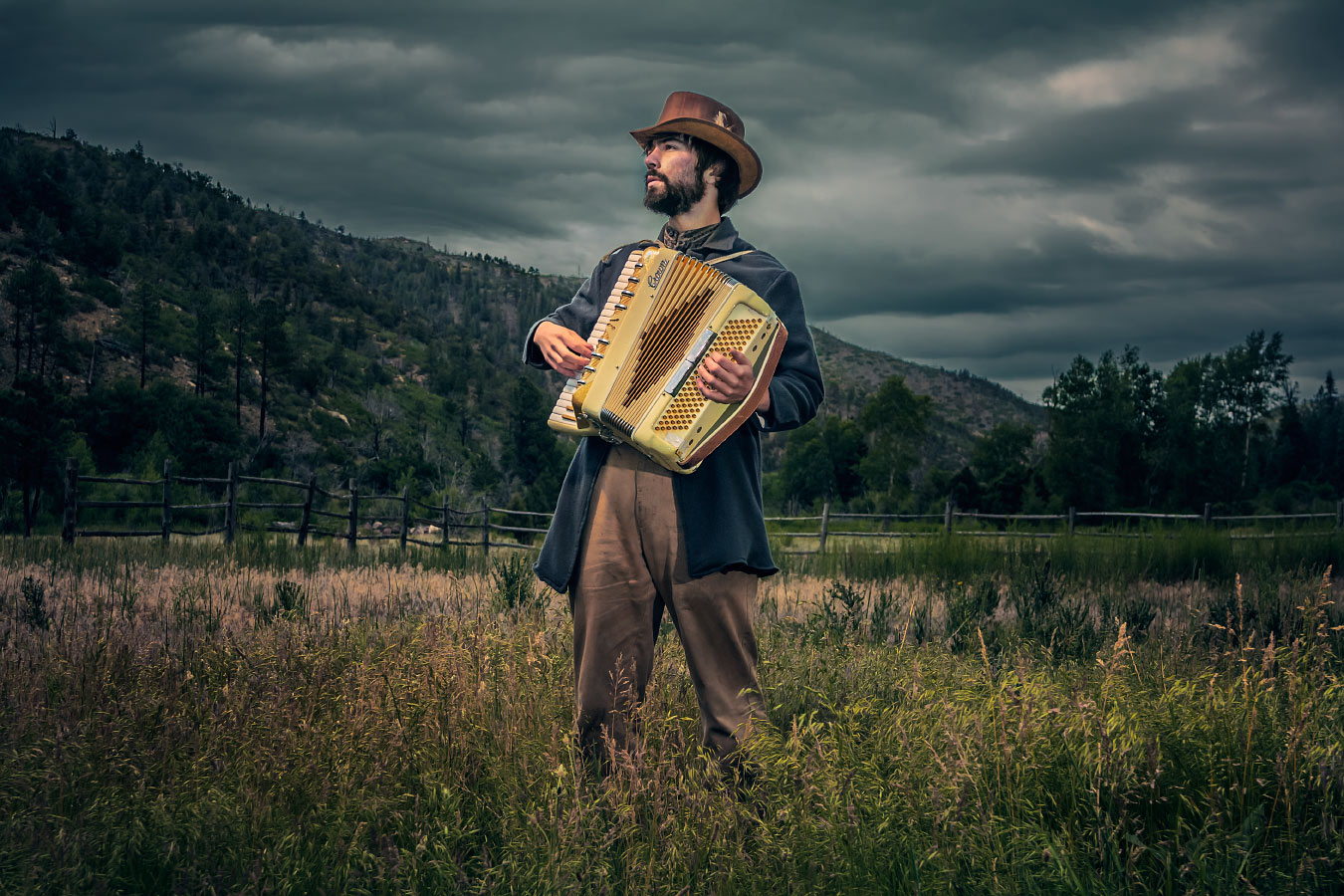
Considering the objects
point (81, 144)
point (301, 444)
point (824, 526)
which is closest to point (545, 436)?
point (301, 444)

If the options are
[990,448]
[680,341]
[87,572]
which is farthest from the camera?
[990,448]

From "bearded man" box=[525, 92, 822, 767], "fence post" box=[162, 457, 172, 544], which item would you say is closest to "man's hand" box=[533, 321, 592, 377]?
"bearded man" box=[525, 92, 822, 767]

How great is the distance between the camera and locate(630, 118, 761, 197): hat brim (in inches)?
126

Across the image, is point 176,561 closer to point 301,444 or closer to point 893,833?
point 893,833

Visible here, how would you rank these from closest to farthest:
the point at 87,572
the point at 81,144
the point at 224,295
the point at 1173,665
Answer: the point at 1173,665 → the point at 87,572 → the point at 224,295 → the point at 81,144

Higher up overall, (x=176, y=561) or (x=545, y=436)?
(x=545, y=436)

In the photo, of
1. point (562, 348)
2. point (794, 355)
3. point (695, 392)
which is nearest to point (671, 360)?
point (695, 392)

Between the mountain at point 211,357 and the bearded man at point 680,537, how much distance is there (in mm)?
24757

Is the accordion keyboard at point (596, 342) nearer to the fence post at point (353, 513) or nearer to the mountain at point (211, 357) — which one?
the fence post at point (353, 513)

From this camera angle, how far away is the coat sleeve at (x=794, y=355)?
124 inches

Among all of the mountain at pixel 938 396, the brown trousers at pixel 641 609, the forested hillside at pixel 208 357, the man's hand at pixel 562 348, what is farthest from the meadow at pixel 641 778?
the mountain at pixel 938 396

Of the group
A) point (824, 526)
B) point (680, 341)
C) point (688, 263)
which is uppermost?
point (688, 263)

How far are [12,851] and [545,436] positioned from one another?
49258 millimetres

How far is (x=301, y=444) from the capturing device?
51844 millimetres
